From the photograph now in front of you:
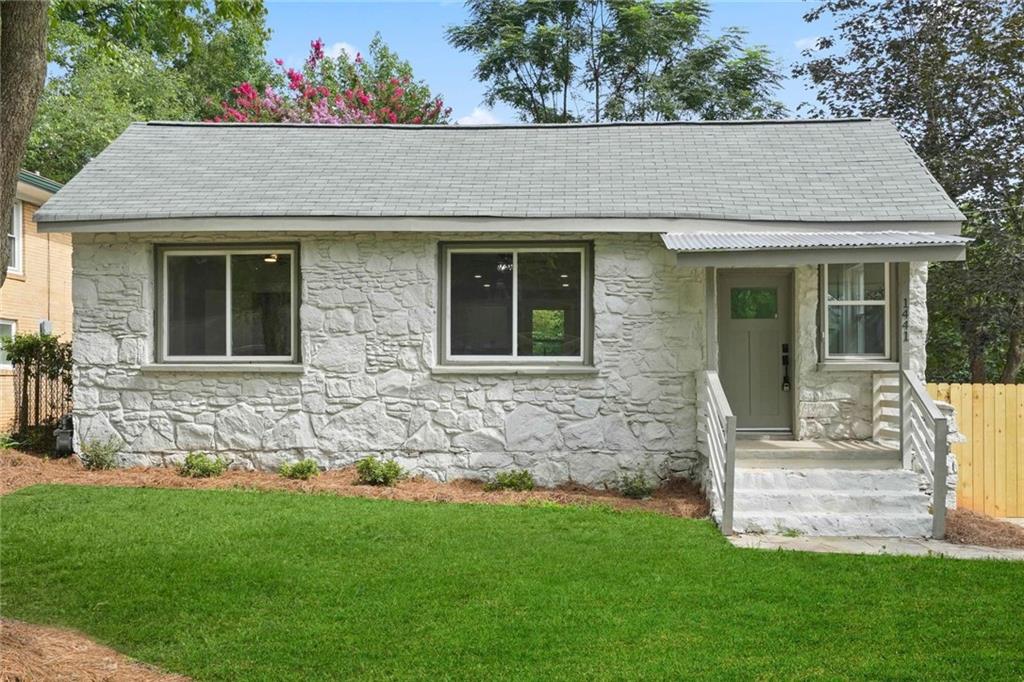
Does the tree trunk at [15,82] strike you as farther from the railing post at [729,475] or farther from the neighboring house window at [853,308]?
the neighboring house window at [853,308]

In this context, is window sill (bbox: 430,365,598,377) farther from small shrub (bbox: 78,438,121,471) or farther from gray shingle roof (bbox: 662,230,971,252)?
small shrub (bbox: 78,438,121,471)

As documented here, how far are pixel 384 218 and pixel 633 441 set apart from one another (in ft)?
12.0

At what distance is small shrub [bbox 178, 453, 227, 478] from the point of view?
9.34 metres

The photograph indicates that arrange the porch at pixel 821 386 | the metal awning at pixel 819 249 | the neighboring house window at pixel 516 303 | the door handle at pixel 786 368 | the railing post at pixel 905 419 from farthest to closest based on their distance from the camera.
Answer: the door handle at pixel 786 368
the neighboring house window at pixel 516 303
the railing post at pixel 905 419
the metal awning at pixel 819 249
the porch at pixel 821 386

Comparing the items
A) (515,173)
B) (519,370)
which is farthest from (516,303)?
(515,173)

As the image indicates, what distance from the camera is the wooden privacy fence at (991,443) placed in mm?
9773

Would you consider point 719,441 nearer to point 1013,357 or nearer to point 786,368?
point 786,368

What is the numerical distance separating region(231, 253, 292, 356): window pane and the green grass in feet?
8.62

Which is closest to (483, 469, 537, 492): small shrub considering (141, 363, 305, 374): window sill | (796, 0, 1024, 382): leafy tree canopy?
(141, 363, 305, 374): window sill

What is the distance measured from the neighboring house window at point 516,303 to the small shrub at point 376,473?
1406mm

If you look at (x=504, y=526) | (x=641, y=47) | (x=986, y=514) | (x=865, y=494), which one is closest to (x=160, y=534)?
(x=504, y=526)

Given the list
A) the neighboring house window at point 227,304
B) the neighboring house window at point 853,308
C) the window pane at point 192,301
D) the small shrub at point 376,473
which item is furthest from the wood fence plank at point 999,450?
the window pane at point 192,301

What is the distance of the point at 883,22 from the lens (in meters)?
15.3

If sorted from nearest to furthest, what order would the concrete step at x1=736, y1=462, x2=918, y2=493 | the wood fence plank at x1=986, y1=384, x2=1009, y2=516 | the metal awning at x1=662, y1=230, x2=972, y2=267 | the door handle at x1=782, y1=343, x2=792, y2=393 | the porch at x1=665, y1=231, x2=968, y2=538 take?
the porch at x1=665, y1=231, x2=968, y2=538
the concrete step at x1=736, y1=462, x2=918, y2=493
the metal awning at x1=662, y1=230, x2=972, y2=267
the door handle at x1=782, y1=343, x2=792, y2=393
the wood fence plank at x1=986, y1=384, x2=1009, y2=516
